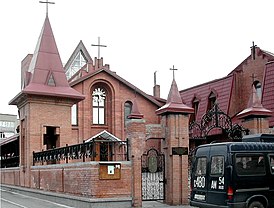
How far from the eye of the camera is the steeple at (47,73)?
26.7 meters

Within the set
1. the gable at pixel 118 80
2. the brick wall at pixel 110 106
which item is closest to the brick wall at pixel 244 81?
the gable at pixel 118 80

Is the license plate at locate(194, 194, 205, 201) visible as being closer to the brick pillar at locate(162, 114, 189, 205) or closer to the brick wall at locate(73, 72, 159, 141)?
the brick pillar at locate(162, 114, 189, 205)

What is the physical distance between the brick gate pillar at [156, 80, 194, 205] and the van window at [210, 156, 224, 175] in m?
3.62

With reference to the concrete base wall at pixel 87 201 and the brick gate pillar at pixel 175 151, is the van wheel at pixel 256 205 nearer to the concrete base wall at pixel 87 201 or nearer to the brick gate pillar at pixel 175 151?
the brick gate pillar at pixel 175 151

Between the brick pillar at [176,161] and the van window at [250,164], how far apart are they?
167 inches

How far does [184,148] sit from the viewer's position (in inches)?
688

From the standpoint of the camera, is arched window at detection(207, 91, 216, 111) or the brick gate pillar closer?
the brick gate pillar

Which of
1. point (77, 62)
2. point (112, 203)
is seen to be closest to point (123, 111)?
point (77, 62)

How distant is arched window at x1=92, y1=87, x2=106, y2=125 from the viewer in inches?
1577

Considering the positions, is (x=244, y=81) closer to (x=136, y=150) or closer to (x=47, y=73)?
(x=47, y=73)

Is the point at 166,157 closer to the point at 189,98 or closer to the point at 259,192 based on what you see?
the point at 259,192

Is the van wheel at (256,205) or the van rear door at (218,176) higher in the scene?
the van rear door at (218,176)

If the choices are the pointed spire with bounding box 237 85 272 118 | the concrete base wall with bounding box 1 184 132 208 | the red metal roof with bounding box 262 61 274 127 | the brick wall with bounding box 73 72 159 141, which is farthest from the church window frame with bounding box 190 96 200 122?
the concrete base wall with bounding box 1 184 132 208

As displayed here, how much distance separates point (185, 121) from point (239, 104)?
54.8ft
